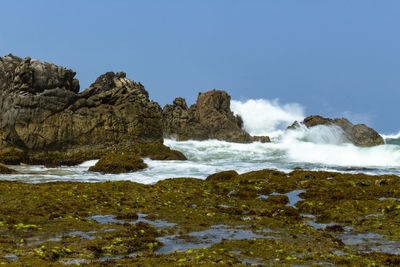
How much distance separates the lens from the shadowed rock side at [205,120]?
135 m

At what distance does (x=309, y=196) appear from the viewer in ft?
75.1

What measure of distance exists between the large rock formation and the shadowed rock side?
221 ft

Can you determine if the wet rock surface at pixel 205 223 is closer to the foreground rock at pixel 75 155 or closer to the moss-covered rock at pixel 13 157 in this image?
the moss-covered rock at pixel 13 157

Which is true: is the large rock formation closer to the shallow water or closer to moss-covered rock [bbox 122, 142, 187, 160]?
moss-covered rock [bbox 122, 142, 187, 160]

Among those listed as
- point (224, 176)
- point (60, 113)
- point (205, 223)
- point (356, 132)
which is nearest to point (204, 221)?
point (205, 223)

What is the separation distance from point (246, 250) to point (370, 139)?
129m

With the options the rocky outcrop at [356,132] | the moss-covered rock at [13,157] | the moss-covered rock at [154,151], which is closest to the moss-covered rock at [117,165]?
the moss-covered rock at [154,151]

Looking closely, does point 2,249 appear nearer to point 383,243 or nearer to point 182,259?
point 182,259

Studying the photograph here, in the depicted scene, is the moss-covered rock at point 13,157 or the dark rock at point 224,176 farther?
the moss-covered rock at point 13,157

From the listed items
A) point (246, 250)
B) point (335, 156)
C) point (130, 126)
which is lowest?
point (246, 250)

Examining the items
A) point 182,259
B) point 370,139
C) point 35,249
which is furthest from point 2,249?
point 370,139

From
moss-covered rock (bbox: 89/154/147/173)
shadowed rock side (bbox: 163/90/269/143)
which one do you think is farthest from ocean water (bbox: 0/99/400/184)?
shadowed rock side (bbox: 163/90/269/143)

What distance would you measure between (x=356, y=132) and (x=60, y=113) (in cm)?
11196

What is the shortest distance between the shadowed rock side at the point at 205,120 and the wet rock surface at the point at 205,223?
359ft
